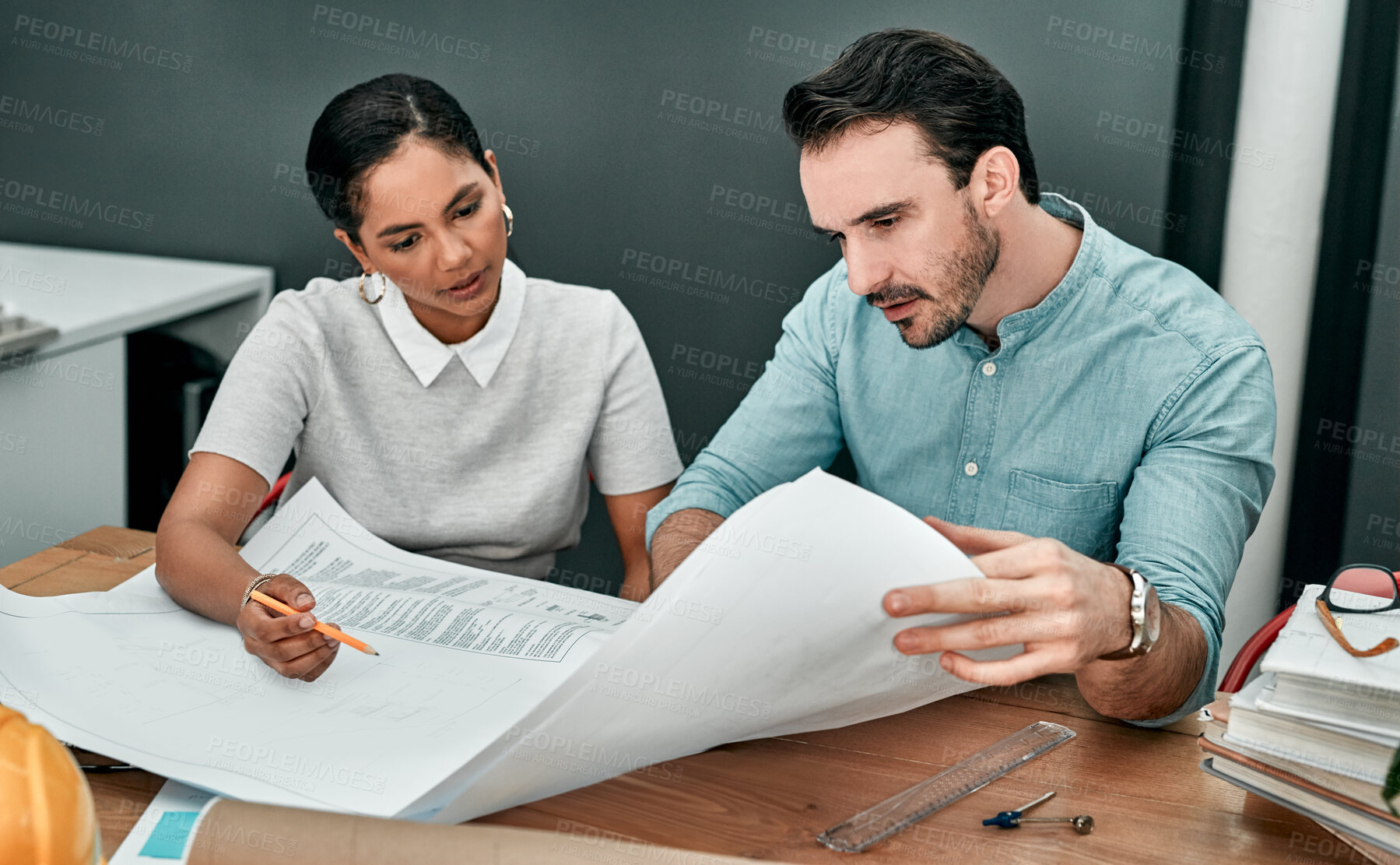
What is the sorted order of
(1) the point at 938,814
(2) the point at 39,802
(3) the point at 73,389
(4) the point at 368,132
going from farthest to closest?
1. (3) the point at 73,389
2. (4) the point at 368,132
3. (1) the point at 938,814
4. (2) the point at 39,802

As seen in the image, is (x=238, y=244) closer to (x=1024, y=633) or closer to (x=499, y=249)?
(x=499, y=249)

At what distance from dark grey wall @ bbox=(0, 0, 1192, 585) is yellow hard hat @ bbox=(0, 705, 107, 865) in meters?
1.62

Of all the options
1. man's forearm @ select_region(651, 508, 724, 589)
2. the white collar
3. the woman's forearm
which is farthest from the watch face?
the white collar

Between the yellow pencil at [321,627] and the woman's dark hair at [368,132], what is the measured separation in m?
0.65

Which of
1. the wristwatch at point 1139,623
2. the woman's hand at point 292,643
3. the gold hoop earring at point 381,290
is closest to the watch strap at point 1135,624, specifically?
the wristwatch at point 1139,623

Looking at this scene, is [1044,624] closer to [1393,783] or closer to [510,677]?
[1393,783]

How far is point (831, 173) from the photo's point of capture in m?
1.11

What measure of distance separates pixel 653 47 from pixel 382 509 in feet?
3.20

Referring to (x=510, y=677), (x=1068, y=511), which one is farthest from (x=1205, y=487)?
(x=510, y=677)

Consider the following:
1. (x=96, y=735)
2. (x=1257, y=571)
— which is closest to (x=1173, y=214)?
(x=1257, y=571)

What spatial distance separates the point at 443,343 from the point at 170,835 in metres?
0.92

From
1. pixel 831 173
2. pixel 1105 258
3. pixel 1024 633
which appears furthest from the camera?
pixel 1105 258

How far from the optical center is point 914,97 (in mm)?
1119

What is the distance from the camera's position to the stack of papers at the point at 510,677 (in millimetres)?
619
